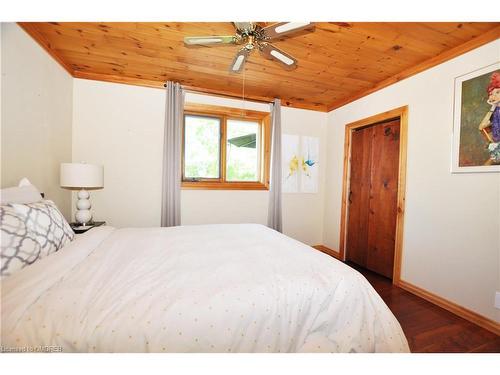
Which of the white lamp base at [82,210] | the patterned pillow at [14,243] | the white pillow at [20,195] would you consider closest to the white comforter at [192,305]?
the patterned pillow at [14,243]

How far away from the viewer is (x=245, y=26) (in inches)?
53.1

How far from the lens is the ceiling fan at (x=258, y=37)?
1308 mm

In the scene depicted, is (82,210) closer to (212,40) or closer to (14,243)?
(14,243)

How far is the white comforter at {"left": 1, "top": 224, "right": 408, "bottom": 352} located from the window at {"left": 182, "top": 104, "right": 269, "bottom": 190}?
180cm

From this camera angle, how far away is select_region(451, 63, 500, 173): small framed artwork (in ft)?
5.38

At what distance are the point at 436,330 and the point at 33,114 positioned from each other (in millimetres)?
3705

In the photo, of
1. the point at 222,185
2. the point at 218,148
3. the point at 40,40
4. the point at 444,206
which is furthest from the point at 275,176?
the point at 40,40

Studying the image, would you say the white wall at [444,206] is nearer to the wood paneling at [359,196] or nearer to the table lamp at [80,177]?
the wood paneling at [359,196]

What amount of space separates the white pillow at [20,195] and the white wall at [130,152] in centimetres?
117

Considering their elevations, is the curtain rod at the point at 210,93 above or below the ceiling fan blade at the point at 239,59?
above

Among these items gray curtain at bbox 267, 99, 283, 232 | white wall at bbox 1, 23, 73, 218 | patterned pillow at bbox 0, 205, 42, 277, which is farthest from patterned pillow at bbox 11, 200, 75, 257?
gray curtain at bbox 267, 99, 283, 232

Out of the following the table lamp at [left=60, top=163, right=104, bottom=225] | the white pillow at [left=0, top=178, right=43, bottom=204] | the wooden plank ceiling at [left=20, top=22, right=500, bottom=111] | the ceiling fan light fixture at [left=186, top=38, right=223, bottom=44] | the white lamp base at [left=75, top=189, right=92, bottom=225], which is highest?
the wooden plank ceiling at [left=20, top=22, right=500, bottom=111]

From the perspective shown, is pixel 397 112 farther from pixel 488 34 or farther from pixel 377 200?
Result: pixel 377 200

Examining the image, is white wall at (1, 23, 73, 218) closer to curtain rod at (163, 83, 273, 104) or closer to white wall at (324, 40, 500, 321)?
curtain rod at (163, 83, 273, 104)
